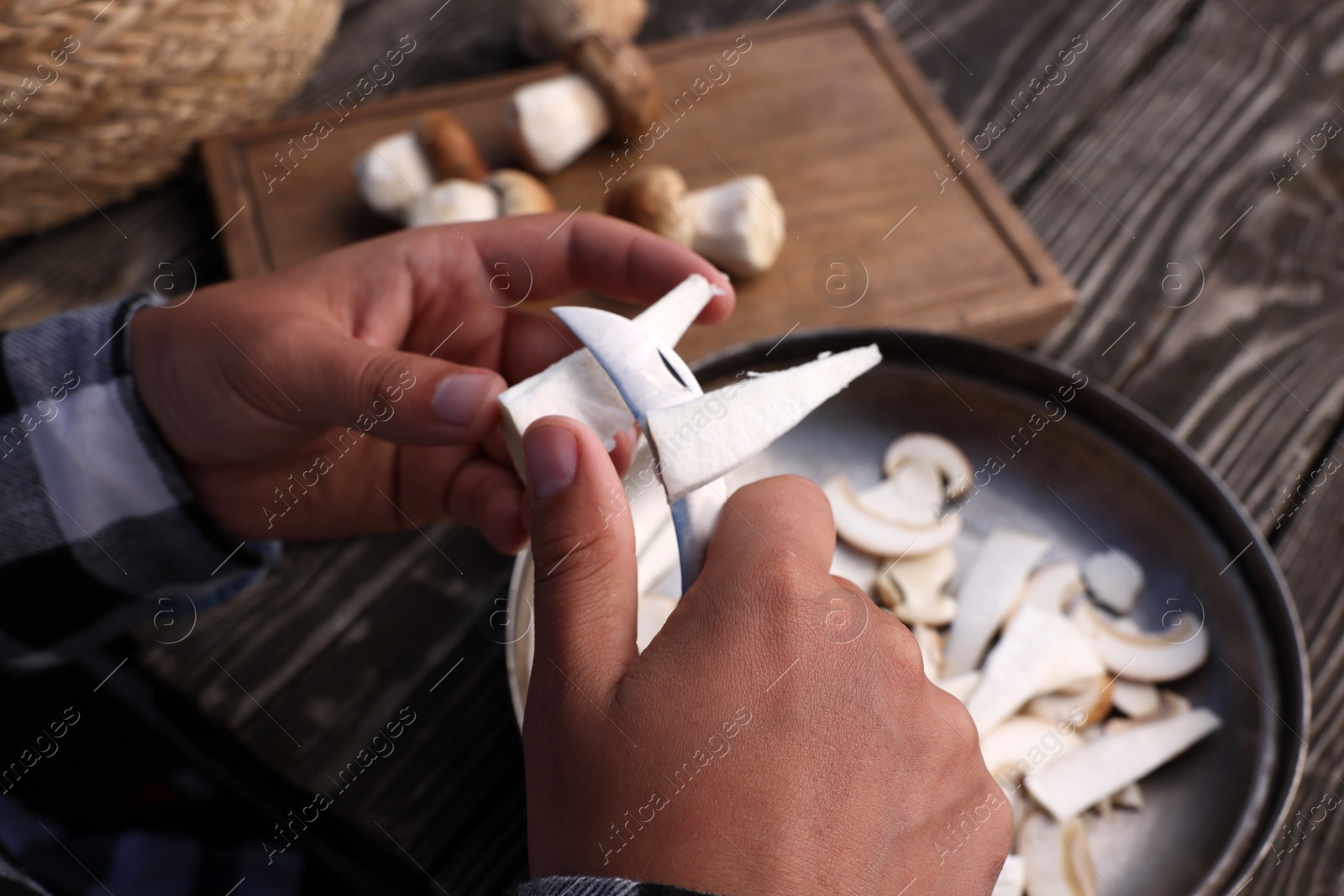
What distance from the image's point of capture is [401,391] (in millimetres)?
535

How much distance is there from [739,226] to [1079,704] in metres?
0.54

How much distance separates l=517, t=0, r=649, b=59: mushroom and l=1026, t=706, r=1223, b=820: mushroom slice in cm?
90

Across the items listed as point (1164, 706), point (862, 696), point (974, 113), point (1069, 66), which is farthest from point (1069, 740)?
point (1069, 66)

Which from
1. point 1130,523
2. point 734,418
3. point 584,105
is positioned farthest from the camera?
point 584,105

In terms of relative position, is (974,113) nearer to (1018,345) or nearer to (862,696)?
(1018,345)

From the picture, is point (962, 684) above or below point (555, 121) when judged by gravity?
below

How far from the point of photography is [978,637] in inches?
27.4

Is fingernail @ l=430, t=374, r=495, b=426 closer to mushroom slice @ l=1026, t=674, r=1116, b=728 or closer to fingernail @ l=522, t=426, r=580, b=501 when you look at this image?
fingernail @ l=522, t=426, r=580, b=501

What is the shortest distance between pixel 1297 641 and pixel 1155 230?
23.6 inches

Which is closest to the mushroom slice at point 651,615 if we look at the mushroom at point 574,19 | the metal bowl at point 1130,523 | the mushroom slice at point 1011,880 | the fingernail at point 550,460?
the metal bowl at point 1130,523

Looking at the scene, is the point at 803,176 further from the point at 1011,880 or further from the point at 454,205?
the point at 1011,880

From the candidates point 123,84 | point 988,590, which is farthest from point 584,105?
point 988,590

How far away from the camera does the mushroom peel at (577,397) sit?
0.54m

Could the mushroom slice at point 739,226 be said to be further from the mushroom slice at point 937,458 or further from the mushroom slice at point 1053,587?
the mushroom slice at point 1053,587
